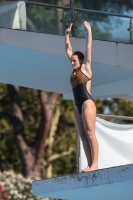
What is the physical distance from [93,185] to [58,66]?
3268 millimetres

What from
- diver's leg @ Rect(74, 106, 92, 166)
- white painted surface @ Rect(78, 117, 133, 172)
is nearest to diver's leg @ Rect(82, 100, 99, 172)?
diver's leg @ Rect(74, 106, 92, 166)

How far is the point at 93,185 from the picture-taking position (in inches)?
338

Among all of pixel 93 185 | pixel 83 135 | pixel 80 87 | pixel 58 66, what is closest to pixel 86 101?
pixel 80 87

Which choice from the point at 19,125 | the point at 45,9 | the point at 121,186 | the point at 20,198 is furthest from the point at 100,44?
the point at 19,125

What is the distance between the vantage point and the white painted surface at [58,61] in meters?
10.9

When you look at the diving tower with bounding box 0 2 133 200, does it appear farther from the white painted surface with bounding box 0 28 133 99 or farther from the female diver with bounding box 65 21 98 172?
the female diver with bounding box 65 21 98 172

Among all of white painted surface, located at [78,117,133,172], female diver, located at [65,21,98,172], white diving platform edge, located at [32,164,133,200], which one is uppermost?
female diver, located at [65,21,98,172]

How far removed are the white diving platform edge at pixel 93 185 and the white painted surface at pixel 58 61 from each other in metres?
2.17

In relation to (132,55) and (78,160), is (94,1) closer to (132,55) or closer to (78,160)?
(132,55)

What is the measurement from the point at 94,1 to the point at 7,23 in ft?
4.83

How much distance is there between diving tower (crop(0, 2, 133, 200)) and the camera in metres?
9.62

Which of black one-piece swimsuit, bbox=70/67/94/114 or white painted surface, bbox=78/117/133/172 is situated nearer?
black one-piece swimsuit, bbox=70/67/94/114

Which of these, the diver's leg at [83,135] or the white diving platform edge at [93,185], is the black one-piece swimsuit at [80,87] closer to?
the diver's leg at [83,135]

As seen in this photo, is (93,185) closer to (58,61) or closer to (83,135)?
(83,135)
